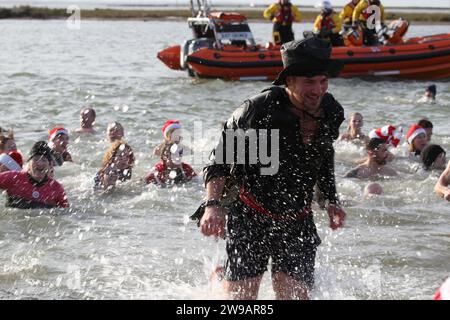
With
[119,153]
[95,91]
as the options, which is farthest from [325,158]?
[95,91]

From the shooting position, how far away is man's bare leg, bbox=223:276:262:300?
14.6 ft

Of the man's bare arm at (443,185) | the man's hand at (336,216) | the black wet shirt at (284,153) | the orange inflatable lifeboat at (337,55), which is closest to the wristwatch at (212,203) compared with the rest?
the black wet shirt at (284,153)

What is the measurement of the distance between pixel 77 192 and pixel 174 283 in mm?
3425

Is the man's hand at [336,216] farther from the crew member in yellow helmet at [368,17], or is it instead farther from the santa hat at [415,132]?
the crew member in yellow helmet at [368,17]

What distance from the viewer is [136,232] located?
7945 mm

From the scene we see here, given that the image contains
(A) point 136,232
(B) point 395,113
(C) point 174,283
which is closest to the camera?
(C) point 174,283

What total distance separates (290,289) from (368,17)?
49.0 ft

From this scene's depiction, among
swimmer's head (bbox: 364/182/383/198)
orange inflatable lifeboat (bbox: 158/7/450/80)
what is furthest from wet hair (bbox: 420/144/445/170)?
orange inflatable lifeboat (bbox: 158/7/450/80)

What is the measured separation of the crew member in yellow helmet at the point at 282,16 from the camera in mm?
19141

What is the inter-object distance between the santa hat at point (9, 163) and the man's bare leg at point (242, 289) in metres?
4.54

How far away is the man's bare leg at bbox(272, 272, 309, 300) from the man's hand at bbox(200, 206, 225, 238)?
1.63 feet
